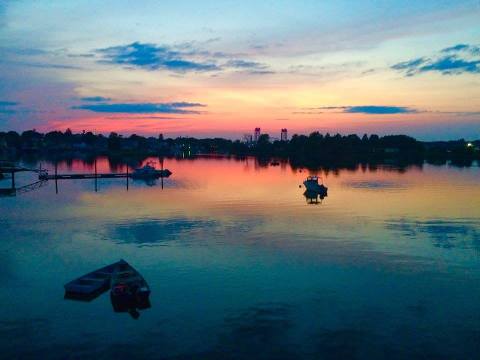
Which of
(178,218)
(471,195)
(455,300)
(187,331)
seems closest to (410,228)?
(455,300)

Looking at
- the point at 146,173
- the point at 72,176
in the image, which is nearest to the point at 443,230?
the point at 146,173

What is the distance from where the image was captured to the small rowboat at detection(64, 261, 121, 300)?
2639 cm

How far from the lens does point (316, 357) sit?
19875 millimetres

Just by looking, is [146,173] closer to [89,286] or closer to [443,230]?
[443,230]

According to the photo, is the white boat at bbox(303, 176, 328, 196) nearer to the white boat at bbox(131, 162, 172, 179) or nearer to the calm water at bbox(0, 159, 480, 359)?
the calm water at bbox(0, 159, 480, 359)

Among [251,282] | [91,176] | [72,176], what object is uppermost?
[72,176]

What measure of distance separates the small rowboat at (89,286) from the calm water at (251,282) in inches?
32.1

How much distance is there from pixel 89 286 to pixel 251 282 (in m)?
Result: 10.2

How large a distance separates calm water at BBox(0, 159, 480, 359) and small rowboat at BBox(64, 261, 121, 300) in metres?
0.82

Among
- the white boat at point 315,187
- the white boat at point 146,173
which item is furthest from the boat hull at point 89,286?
the white boat at point 146,173

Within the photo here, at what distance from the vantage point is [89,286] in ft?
87.9

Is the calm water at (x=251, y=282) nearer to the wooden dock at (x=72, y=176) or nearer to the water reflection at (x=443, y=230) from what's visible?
the water reflection at (x=443, y=230)

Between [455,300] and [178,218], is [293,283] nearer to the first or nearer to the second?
[455,300]

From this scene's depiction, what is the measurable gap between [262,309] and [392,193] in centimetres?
6185
